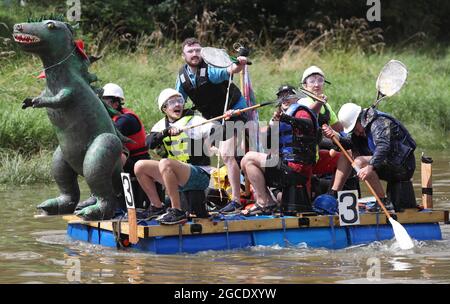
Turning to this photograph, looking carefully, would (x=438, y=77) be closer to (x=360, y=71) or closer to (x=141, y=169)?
(x=360, y=71)

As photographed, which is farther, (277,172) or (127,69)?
(127,69)

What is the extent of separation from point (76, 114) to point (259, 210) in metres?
2.07

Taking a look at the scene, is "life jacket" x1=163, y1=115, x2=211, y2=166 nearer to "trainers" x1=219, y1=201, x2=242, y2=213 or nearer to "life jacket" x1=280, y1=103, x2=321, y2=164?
"trainers" x1=219, y1=201, x2=242, y2=213

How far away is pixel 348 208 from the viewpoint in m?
11.1

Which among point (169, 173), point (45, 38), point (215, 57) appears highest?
point (45, 38)

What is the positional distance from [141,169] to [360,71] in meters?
13.9

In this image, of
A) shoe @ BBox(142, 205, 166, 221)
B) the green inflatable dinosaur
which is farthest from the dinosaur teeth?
shoe @ BBox(142, 205, 166, 221)

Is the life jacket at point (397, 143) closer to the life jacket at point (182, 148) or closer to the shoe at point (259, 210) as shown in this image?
the shoe at point (259, 210)

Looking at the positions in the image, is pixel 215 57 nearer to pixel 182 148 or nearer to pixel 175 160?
pixel 182 148

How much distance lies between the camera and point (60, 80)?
11.4m

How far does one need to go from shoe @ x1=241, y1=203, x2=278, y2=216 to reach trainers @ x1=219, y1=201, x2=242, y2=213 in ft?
0.80

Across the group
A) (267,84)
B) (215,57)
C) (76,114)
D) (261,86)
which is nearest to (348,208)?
(215,57)

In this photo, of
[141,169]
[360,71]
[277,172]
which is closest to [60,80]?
[141,169]
